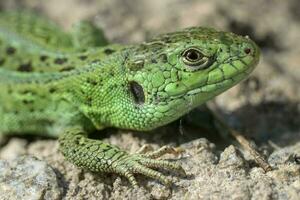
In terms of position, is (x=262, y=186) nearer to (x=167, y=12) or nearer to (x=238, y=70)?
(x=238, y=70)

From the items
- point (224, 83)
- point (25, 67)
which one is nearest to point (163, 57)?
point (224, 83)

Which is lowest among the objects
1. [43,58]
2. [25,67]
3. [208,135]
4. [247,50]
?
[208,135]

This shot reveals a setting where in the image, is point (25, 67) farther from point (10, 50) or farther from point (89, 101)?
point (89, 101)

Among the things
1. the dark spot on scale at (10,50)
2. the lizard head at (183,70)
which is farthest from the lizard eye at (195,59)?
the dark spot on scale at (10,50)

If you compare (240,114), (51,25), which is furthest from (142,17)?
(240,114)

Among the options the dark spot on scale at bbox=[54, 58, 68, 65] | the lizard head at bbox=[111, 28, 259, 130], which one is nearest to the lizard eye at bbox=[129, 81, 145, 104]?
the lizard head at bbox=[111, 28, 259, 130]

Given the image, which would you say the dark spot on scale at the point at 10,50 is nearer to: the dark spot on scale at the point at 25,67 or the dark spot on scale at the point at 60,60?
the dark spot on scale at the point at 25,67

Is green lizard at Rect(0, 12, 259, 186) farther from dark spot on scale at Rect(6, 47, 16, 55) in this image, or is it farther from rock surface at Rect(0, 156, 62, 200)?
rock surface at Rect(0, 156, 62, 200)
